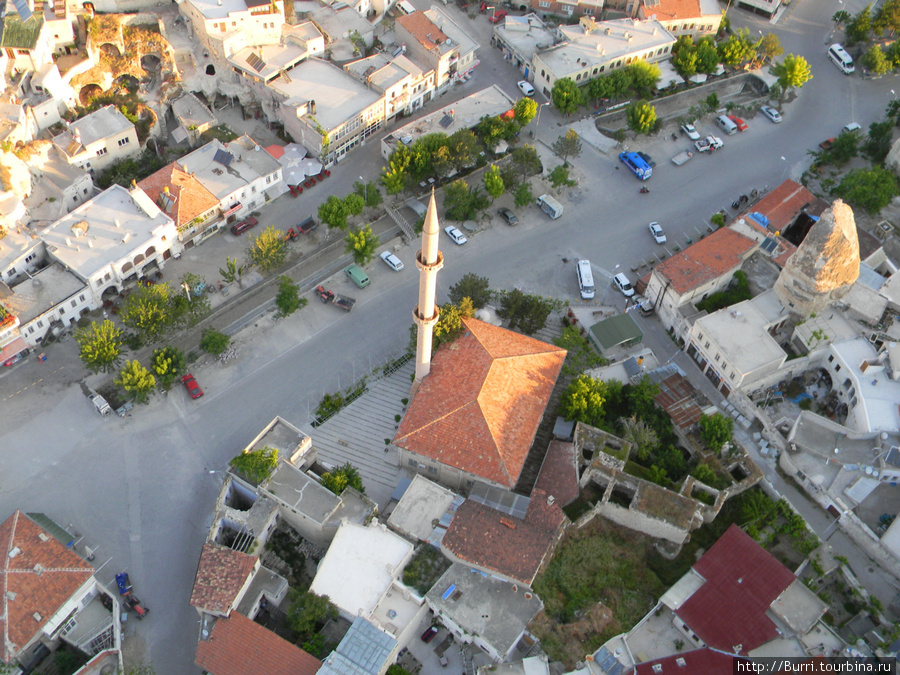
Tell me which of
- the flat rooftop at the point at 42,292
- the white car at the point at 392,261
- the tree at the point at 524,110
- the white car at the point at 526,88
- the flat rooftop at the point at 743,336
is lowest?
the white car at the point at 392,261

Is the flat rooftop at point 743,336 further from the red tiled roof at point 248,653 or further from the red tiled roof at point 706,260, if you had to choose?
the red tiled roof at point 248,653

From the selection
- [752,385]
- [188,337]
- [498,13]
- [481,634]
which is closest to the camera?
[481,634]

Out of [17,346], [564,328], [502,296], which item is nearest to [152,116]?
[17,346]

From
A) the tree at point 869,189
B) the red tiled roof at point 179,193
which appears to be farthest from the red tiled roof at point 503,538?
the tree at point 869,189

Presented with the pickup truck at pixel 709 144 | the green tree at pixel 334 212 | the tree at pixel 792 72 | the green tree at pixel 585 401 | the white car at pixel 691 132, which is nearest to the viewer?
the green tree at pixel 585 401

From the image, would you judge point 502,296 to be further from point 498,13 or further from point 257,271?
point 498,13

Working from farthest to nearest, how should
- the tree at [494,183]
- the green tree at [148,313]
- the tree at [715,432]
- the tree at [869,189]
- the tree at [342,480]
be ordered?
the tree at [494,183] < the tree at [869,189] < the green tree at [148,313] < the tree at [715,432] < the tree at [342,480]

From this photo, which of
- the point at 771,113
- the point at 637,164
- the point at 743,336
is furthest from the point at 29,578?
the point at 771,113
